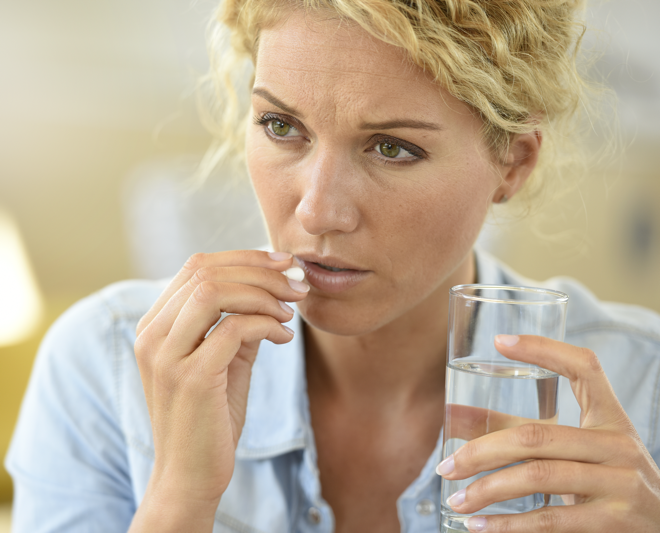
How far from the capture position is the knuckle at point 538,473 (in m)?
0.83

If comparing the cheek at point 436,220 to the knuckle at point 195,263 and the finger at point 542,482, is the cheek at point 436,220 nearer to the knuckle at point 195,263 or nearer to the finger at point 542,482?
the knuckle at point 195,263

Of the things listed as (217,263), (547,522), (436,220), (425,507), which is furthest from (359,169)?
(425,507)

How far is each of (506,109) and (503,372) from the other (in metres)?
0.51

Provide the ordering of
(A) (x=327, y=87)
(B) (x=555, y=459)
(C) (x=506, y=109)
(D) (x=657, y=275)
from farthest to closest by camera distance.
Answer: (D) (x=657, y=275) < (C) (x=506, y=109) < (A) (x=327, y=87) < (B) (x=555, y=459)

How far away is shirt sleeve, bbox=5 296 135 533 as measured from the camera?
1291 mm

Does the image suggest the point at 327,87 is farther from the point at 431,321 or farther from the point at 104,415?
the point at 104,415

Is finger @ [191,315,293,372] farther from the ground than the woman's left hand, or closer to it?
farther from the ground

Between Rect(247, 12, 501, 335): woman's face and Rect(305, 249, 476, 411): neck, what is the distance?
0.27 m

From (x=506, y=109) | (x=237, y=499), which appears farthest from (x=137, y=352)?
(x=506, y=109)

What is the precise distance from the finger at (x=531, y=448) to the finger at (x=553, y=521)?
0.06 m

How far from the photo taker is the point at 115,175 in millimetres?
3770

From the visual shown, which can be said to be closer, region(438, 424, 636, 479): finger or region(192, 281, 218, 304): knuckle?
region(438, 424, 636, 479): finger

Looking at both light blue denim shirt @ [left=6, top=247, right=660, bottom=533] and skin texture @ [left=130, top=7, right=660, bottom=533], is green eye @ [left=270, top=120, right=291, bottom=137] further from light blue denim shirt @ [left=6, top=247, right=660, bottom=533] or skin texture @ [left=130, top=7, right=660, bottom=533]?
light blue denim shirt @ [left=6, top=247, right=660, bottom=533]

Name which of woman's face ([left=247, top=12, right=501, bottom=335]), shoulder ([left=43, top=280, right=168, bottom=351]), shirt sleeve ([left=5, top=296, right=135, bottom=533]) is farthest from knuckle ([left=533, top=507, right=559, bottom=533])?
shoulder ([left=43, top=280, right=168, bottom=351])
